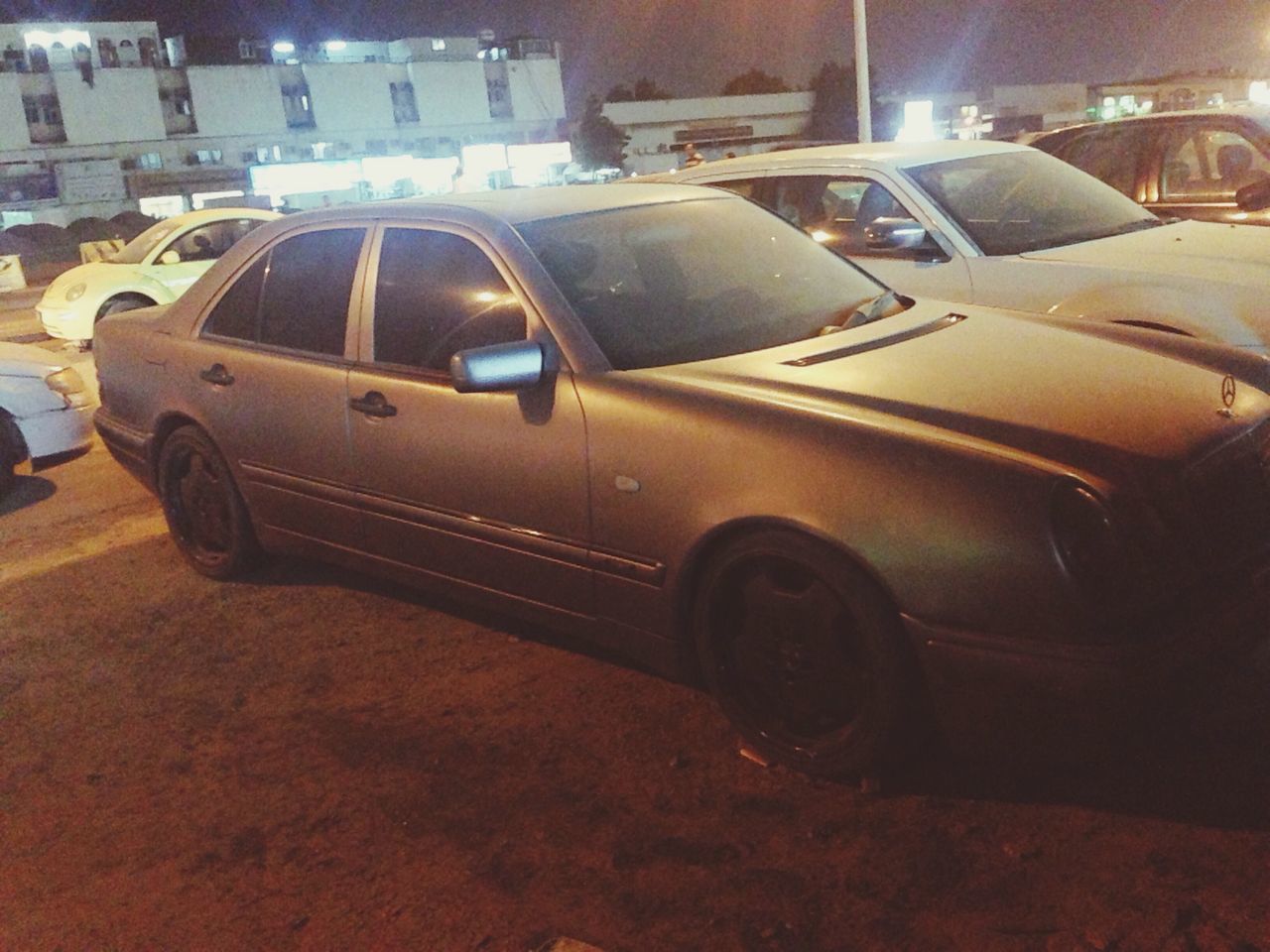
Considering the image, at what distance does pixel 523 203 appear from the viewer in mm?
4367

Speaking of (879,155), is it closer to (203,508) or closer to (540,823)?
(203,508)

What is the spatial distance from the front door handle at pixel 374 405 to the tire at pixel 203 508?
1002 mm

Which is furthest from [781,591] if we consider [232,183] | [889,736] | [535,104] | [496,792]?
[535,104]

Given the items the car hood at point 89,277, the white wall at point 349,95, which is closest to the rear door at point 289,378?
the car hood at point 89,277

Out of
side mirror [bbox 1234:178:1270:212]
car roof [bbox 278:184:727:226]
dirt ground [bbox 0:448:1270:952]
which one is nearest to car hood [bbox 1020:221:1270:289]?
side mirror [bbox 1234:178:1270:212]

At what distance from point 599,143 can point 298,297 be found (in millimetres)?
74847

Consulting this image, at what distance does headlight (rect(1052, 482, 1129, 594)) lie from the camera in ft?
8.94

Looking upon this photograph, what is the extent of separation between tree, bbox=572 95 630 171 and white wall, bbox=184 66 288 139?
1829 centimetres

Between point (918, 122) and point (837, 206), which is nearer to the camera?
point (837, 206)

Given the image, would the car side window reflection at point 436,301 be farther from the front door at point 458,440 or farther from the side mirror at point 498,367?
the side mirror at point 498,367

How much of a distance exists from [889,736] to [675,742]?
73 centimetres

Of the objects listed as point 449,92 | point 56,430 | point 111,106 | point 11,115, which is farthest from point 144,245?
point 449,92

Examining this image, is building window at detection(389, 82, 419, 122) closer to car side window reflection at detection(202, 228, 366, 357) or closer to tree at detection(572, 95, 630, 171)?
tree at detection(572, 95, 630, 171)

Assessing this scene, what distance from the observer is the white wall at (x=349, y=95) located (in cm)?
7269
